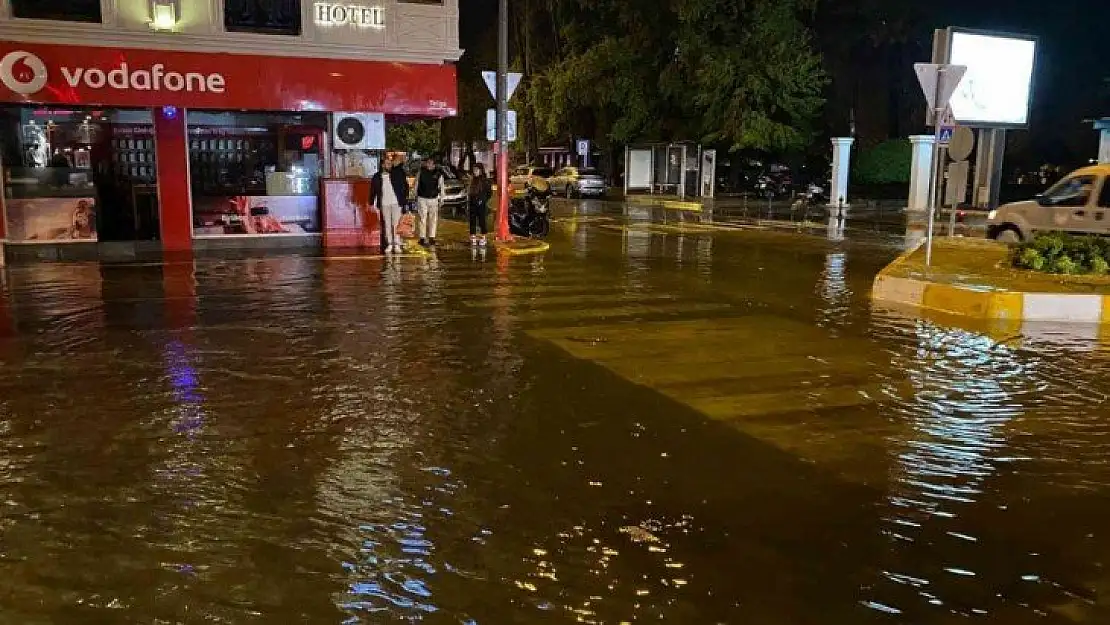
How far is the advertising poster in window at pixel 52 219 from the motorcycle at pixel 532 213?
8.76 meters

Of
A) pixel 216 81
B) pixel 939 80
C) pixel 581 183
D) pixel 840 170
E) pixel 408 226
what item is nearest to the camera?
pixel 939 80

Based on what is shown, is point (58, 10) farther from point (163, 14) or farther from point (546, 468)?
point (546, 468)

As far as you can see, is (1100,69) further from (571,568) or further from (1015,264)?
(571,568)

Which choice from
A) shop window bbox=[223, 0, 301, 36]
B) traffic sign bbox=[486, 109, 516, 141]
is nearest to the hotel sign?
shop window bbox=[223, 0, 301, 36]

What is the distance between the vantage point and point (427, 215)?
19.0 metres

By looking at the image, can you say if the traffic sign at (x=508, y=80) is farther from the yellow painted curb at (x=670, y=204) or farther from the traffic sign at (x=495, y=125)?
the yellow painted curb at (x=670, y=204)

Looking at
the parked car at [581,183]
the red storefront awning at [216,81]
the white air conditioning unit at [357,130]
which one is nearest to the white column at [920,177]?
the parked car at [581,183]

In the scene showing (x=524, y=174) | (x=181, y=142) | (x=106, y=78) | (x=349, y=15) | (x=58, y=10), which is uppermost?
(x=349, y=15)

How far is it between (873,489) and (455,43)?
52.1ft

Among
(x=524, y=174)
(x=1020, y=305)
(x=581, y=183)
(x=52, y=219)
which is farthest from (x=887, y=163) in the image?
(x=52, y=219)

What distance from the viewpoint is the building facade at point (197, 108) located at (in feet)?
54.4

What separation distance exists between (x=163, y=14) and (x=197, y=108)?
1.76 meters

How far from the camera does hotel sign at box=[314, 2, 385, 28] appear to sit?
18188 millimetres

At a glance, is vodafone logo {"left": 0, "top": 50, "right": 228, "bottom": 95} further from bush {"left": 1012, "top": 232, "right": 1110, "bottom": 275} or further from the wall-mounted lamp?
bush {"left": 1012, "top": 232, "right": 1110, "bottom": 275}
